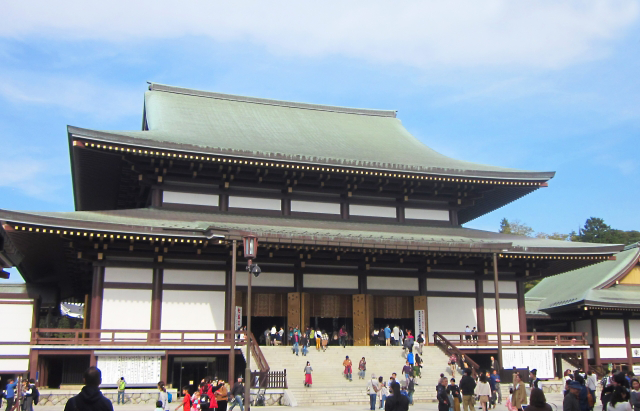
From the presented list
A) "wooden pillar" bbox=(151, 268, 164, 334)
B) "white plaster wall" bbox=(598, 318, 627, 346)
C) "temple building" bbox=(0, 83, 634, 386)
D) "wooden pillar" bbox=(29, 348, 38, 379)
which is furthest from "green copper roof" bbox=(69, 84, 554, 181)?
"white plaster wall" bbox=(598, 318, 627, 346)

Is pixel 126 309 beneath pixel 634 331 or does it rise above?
above

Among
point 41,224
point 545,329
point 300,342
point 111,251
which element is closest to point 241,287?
point 300,342

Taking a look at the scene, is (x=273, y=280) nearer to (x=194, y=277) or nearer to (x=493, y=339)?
(x=194, y=277)

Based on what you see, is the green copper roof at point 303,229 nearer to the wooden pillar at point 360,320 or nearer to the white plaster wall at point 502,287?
the white plaster wall at point 502,287

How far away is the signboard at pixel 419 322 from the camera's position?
3094 cm

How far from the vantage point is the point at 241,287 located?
28953mm

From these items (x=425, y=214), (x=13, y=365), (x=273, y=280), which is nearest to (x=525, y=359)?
(x=425, y=214)

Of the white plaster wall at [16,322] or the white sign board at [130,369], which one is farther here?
the white plaster wall at [16,322]

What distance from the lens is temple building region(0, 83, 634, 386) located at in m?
26.1

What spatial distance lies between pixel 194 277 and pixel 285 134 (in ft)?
38.2

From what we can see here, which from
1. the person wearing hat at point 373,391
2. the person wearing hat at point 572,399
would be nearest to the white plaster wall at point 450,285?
the person wearing hat at point 373,391

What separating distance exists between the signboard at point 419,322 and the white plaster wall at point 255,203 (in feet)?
27.9

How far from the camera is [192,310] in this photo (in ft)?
91.2

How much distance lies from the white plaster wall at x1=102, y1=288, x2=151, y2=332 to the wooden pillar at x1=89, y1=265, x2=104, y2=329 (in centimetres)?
18
